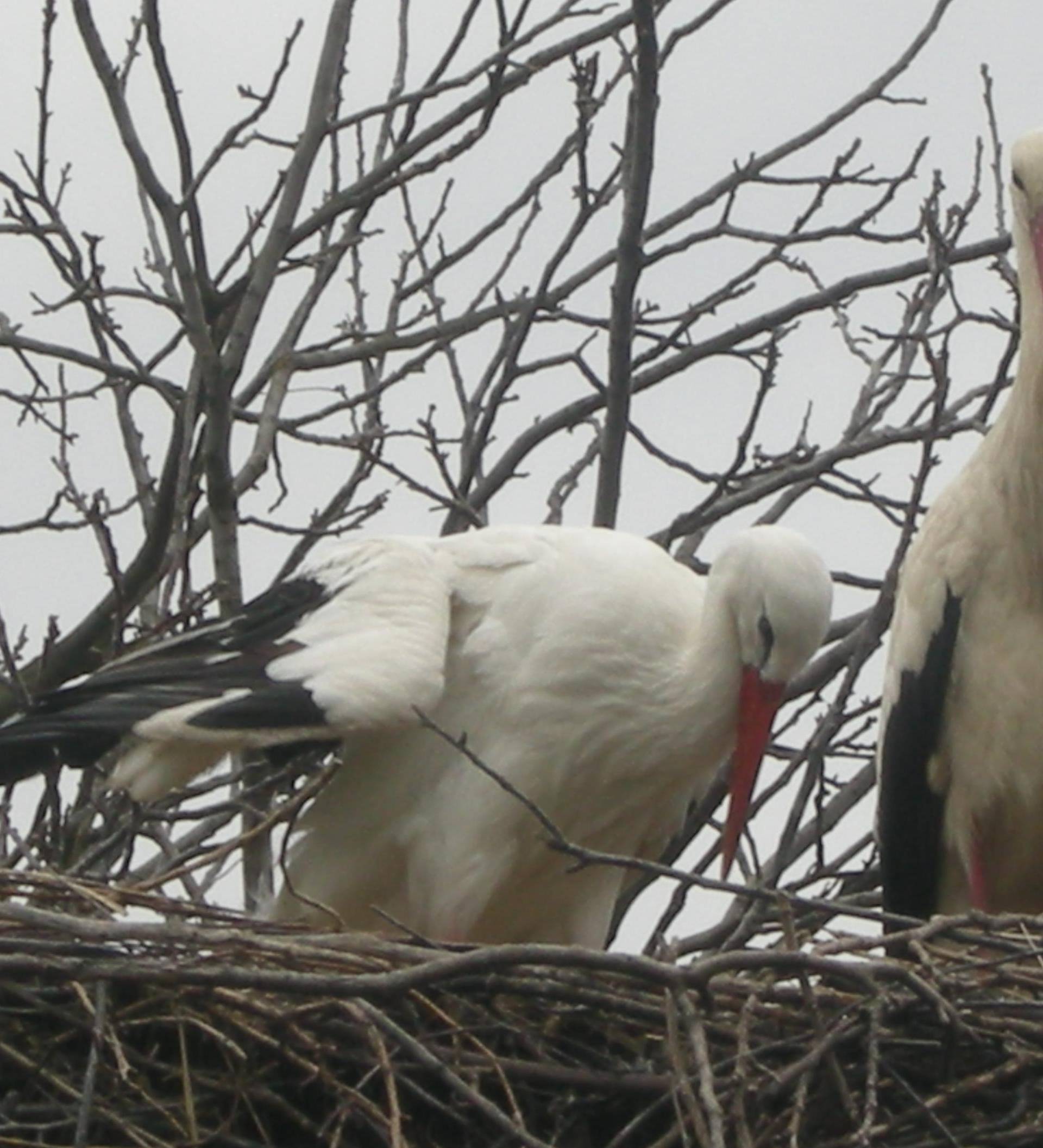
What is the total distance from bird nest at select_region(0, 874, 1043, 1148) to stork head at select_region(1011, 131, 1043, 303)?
66.1 inches

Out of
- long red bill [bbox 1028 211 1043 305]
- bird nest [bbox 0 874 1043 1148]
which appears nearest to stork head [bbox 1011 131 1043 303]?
long red bill [bbox 1028 211 1043 305]

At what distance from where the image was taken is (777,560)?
6.40 m

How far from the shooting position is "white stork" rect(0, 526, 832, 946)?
6.30 m

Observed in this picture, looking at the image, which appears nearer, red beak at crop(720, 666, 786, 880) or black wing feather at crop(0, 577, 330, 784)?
black wing feather at crop(0, 577, 330, 784)

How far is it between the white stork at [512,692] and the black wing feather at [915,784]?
287mm

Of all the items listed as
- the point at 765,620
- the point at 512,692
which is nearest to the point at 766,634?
the point at 765,620

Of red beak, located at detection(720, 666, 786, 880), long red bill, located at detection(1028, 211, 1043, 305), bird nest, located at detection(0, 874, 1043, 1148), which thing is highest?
long red bill, located at detection(1028, 211, 1043, 305)

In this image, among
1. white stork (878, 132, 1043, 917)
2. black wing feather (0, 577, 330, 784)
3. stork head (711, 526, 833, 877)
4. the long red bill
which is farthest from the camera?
stork head (711, 526, 833, 877)

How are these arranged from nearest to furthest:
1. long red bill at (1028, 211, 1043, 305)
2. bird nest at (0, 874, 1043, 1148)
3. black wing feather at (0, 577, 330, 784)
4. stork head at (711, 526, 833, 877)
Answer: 1. bird nest at (0, 874, 1043, 1148)
2. black wing feather at (0, 577, 330, 784)
3. long red bill at (1028, 211, 1043, 305)
4. stork head at (711, 526, 833, 877)

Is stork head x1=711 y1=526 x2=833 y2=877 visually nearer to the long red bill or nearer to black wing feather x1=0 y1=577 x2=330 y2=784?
the long red bill

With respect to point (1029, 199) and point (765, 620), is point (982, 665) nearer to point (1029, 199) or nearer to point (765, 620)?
point (765, 620)

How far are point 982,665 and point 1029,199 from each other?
3.42ft

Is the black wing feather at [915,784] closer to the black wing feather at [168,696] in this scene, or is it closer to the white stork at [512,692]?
the white stork at [512,692]

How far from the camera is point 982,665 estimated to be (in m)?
6.19
